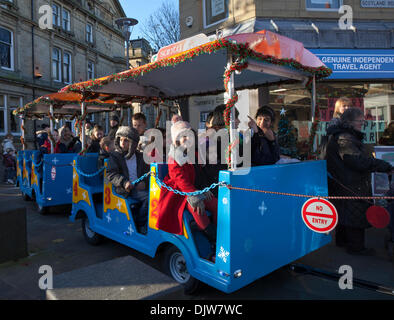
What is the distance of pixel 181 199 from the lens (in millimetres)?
3307

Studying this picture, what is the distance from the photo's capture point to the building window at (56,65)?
72.5ft

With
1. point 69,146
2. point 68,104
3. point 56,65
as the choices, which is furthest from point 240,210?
point 56,65

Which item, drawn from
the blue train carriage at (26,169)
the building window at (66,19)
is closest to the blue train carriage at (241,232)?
the blue train carriage at (26,169)

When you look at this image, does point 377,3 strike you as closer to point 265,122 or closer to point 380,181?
point 380,181

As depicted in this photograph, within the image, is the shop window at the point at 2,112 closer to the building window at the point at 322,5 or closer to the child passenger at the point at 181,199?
the building window at the point at 322,5

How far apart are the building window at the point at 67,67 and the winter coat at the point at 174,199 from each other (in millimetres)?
22952

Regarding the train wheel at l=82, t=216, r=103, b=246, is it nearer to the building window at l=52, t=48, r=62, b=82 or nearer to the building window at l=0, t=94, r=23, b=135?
the building window at l=0, t=94, r=23, b=135

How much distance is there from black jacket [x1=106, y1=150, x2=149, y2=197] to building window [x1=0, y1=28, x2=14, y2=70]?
17433 mm

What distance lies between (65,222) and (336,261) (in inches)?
202

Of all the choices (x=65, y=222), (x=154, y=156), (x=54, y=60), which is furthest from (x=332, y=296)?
(x=54, y=60)

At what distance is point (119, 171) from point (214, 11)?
787cm

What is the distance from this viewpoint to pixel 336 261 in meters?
4.17

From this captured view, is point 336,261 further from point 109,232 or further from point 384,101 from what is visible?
point 384,101

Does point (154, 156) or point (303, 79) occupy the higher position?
point (303, 79)
